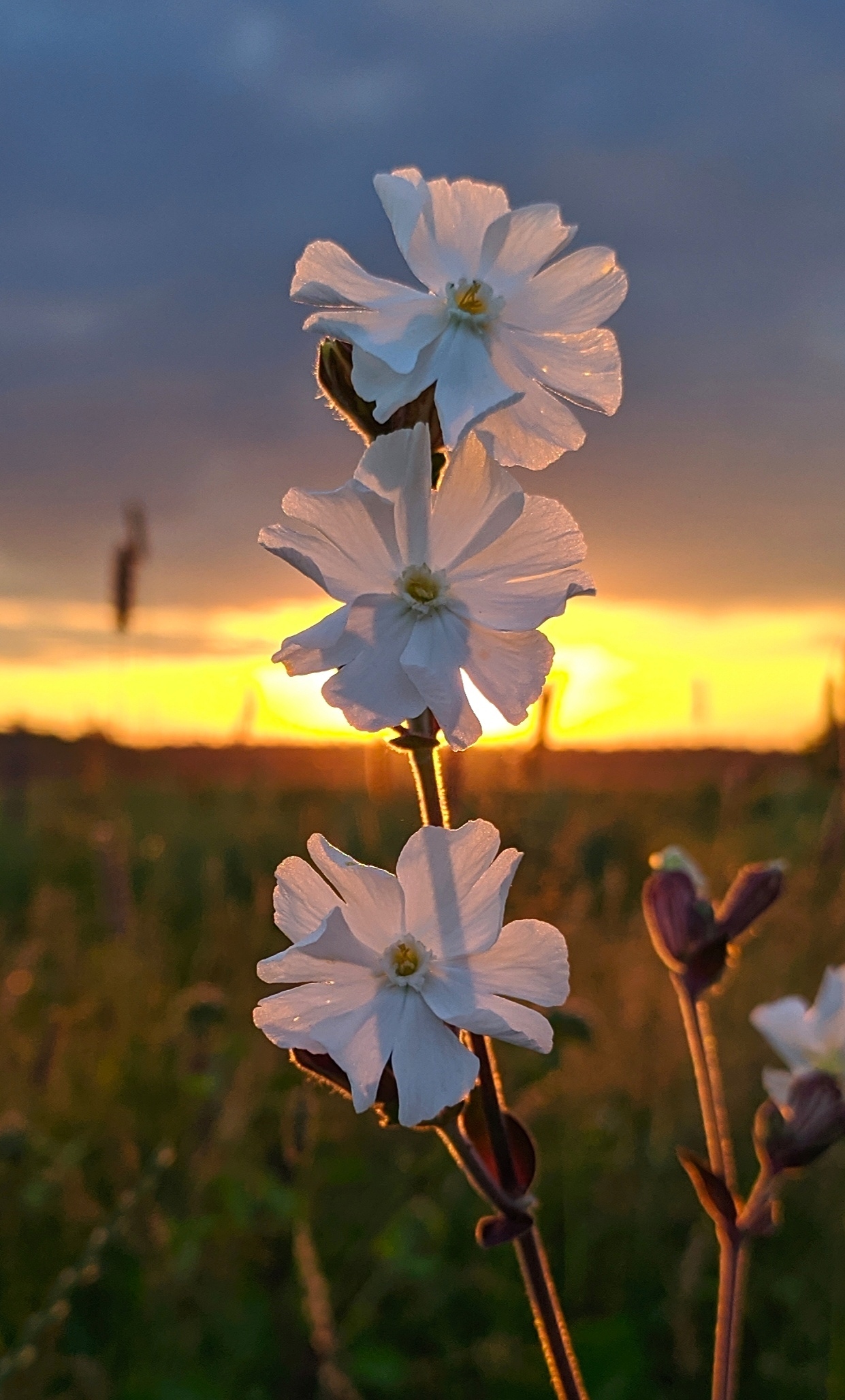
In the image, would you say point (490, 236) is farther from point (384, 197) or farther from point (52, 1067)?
point (52, 1067)

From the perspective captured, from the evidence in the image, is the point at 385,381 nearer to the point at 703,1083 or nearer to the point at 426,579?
the point at 426,579

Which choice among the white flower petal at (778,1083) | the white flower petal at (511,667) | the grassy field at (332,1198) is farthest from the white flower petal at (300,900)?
the grassy field at (332,1198)

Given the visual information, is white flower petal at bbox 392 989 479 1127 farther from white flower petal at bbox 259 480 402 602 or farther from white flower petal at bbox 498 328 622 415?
white flower petal at bbox 498 328 622 415

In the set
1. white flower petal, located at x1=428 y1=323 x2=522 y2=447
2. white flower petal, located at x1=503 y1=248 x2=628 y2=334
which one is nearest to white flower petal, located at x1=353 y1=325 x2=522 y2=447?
white flower petal, located at x1=428 y1=323 x2=522 y2=447

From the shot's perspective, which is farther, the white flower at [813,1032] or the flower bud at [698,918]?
the white flower at [813,1032]

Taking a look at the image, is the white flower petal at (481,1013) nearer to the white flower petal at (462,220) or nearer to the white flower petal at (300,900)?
the white flower petal at (300,900)

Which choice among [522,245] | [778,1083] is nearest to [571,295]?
[522,245]
